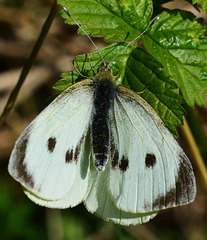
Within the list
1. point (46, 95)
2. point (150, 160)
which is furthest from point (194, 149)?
point (46, 95)

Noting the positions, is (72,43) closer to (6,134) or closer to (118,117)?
(6,134)

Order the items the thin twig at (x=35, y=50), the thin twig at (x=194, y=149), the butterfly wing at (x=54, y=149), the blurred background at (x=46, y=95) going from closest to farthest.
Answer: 1. the butterfly wing at (x=54, y=149)
2. the thin twig at (x=35, y=50)
3. the thin twig at (x=194, y=149)
4. the blurred background at (x=46, y=95)

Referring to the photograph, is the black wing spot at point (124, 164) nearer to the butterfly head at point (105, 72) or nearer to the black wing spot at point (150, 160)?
the black wing spot at point (150, 160)

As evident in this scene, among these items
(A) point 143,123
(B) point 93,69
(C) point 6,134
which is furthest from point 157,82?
(C) point 6,134

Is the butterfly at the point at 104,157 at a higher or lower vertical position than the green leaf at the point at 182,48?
lower

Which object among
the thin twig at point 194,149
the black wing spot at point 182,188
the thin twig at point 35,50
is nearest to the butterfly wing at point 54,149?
the thin twig at point 35,50

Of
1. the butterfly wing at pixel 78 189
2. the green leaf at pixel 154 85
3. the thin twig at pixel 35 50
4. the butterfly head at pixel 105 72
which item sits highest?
the thin twig at pixel 35 50

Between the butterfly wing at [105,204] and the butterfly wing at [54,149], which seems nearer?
the butterfly wing at [54,149]

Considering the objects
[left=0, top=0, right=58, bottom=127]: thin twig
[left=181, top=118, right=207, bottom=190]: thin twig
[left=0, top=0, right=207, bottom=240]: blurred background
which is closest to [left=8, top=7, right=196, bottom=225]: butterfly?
[left=0, top=0, right=58, bottom=127]: thin twig
